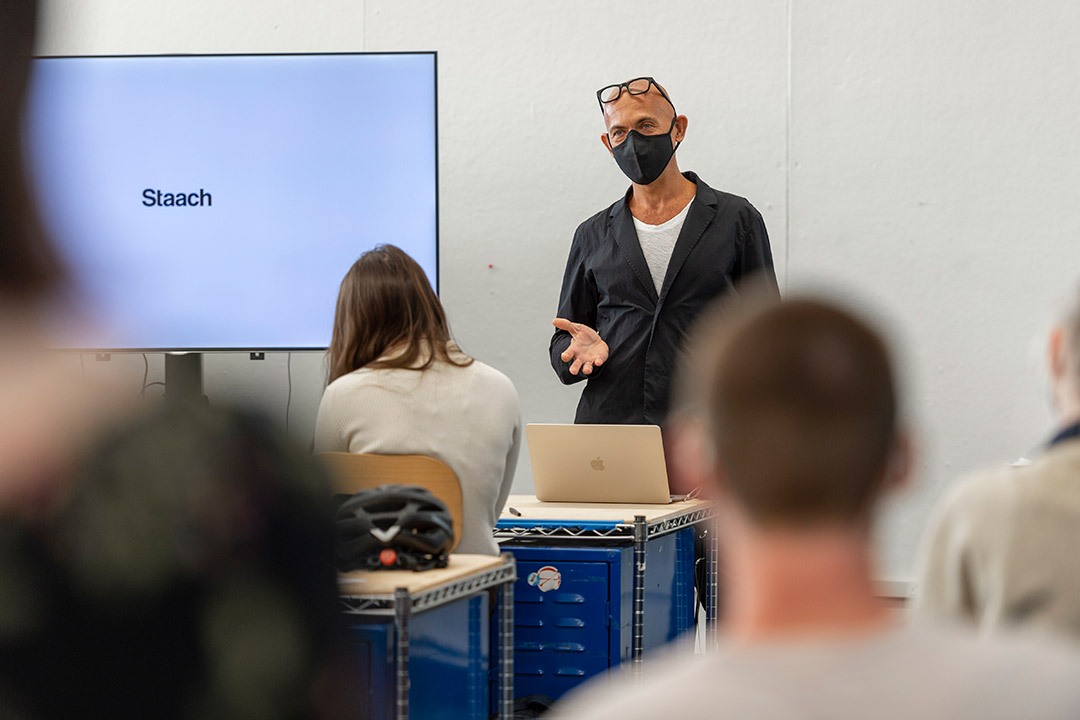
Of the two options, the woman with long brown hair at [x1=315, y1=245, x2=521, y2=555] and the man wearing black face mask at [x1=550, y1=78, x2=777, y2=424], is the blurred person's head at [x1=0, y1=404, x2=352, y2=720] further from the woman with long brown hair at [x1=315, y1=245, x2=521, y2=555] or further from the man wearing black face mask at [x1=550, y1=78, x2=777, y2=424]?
the man wearing black face mask at [x1=550, y1=78, x2=777, y2=424]

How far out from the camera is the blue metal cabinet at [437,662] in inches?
82.4

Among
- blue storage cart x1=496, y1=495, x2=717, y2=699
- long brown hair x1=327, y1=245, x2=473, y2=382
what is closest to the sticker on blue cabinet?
blue storage cart x1=496, y1=495, x2=717, y2=699

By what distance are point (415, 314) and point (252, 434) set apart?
2434mm

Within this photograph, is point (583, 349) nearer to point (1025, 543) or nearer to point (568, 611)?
point (568, 611)

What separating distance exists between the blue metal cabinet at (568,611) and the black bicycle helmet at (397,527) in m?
0.93

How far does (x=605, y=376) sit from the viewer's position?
409 centimetres

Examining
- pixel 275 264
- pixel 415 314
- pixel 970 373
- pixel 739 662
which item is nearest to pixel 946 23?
pixel 970 373


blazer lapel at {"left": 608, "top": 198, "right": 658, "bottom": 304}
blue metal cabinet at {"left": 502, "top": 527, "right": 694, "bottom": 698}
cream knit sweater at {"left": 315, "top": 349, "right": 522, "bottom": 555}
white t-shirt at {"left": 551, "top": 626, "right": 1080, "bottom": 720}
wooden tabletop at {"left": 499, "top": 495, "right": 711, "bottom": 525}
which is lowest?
blue metal cabinet at {"left": 502, "top": 527, "right": 694, "bottom": 698}

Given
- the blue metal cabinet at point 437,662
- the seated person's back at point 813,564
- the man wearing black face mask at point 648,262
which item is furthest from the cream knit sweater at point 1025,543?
the man wearing black face mask at point 648,262

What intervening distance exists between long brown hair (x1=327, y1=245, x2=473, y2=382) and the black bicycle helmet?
579 mm

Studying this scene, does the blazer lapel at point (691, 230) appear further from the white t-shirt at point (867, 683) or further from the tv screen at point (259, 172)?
the white t-shirt at point (867, 683)

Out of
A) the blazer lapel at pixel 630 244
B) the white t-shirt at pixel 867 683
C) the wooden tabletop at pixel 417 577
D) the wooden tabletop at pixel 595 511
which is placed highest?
the blazer lapel at pixel 630 244

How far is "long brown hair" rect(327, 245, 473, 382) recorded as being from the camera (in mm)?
2729

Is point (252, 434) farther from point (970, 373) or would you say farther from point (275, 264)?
point (970, 373)
